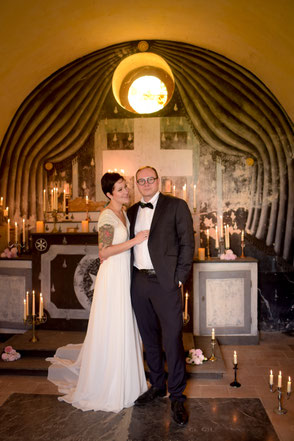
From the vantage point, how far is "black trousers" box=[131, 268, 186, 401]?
317 centimetres

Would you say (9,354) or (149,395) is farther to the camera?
(9,354)

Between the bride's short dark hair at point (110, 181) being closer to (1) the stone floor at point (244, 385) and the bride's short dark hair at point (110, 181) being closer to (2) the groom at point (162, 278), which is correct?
(2) the groom at point (162, 278)

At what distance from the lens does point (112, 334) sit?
3301 mm

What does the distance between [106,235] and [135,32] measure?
329 centimetres

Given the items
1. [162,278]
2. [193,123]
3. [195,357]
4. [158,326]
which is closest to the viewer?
[162,278]

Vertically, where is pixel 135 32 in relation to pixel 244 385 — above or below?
above

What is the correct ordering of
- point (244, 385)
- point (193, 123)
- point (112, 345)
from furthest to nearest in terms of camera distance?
1. point (193, 123)
2. point (244, 385)
3. point (112, 345)

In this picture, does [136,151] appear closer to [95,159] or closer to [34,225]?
[95,159]

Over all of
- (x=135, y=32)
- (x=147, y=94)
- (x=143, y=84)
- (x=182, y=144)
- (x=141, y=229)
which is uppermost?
(x=135, y=32)

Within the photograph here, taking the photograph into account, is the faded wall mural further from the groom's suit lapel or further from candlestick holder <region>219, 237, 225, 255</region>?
the groom's suit lapel

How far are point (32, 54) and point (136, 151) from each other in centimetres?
185

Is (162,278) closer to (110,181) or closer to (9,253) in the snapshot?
(110,181)

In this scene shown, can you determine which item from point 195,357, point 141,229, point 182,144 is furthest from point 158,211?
point 182,144

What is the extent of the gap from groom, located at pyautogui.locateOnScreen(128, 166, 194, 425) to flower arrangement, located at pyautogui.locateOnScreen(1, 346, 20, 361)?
1591 millimetres
